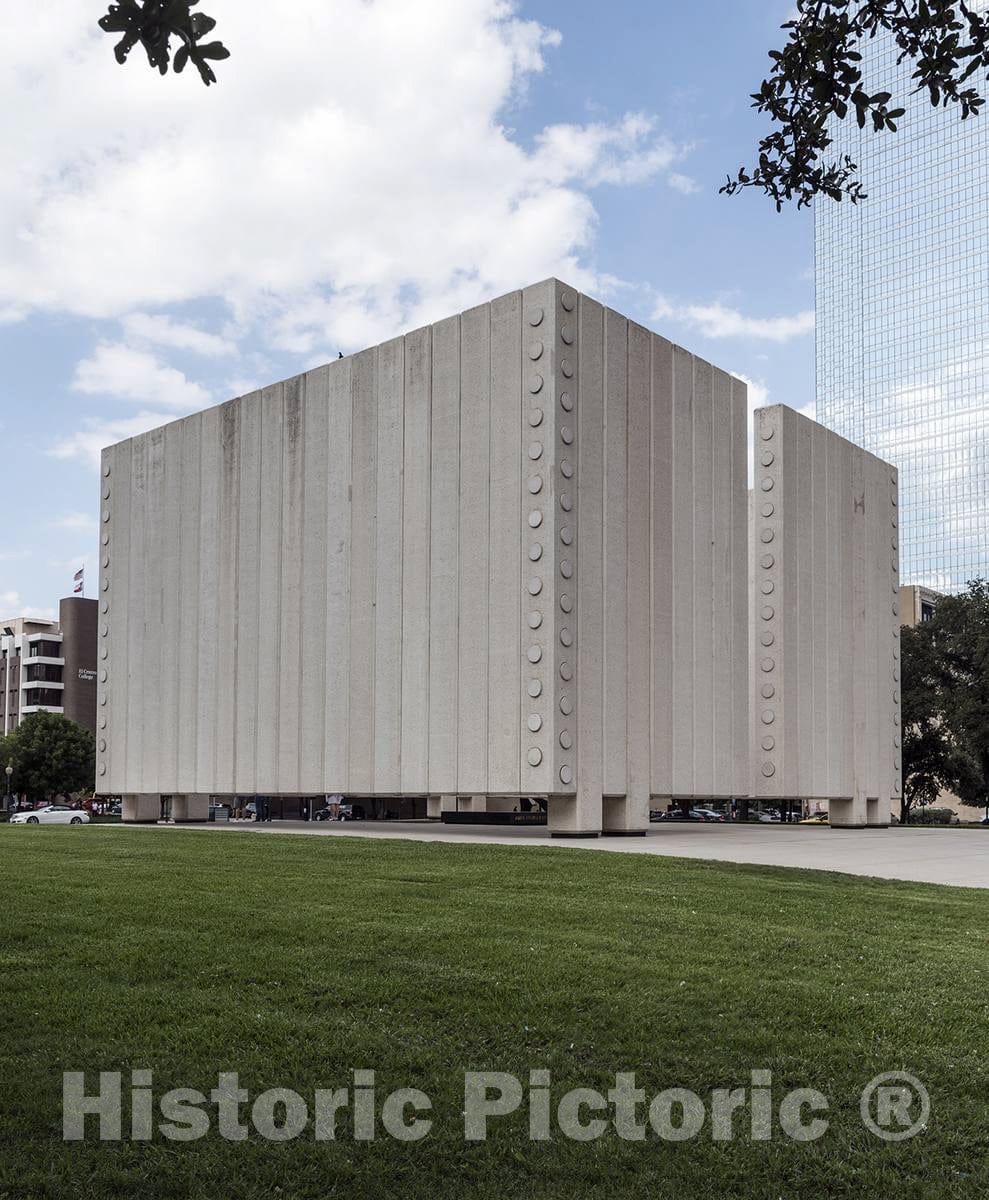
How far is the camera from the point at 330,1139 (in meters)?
6.49

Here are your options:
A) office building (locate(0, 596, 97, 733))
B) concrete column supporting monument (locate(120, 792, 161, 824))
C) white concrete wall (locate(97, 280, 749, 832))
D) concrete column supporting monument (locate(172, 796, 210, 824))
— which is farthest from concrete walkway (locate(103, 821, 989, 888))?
office building (locate(0, 596, 97, 733))

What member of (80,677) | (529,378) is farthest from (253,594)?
(80,677)

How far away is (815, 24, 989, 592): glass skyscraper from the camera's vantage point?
516 ft

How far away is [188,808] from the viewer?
4353cm

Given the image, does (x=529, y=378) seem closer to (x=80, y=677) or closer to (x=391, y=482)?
(x=391, y=482)

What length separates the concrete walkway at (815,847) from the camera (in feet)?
73.9

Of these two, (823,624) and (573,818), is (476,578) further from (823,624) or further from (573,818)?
(823,624)

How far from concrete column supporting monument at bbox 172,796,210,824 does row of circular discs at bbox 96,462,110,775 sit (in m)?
3.14

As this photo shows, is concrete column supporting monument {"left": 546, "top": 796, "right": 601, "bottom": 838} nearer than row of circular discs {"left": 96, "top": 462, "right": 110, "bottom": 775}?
Yes

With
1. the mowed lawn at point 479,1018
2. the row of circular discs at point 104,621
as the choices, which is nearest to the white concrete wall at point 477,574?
the row of circular discs at point 104,621

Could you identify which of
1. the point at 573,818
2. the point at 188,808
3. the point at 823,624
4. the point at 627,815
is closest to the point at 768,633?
the point at 823,624

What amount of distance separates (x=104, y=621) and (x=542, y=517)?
69.8ft

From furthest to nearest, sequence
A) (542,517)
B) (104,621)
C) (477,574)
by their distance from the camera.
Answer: (104,621) → (477,574) → (542,517)

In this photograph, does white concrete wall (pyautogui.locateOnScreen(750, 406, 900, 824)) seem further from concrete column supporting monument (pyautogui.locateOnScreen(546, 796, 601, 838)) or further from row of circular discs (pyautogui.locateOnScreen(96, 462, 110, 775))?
row of circular discs (pyautogui.locateOnScreen(96, 462, 110, 775))
